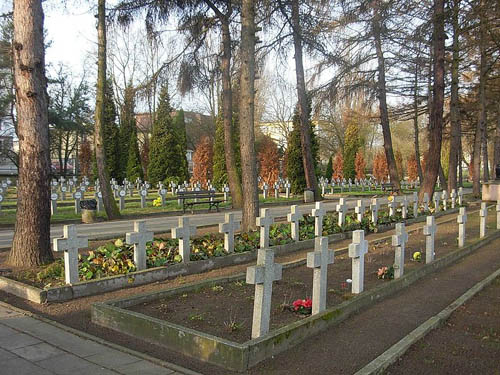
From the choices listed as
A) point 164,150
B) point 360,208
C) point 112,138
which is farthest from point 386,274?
point 112,138

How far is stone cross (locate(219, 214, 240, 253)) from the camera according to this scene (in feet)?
28.1

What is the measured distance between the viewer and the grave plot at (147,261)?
639cm

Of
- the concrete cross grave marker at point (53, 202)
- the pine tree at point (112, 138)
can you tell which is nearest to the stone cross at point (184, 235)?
the concrete cross grave marker at point (53, 202)

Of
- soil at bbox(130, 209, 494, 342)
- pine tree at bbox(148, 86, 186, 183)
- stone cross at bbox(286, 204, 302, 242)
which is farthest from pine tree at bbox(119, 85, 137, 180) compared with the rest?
soil at bbox(130, 209, 494, 342)

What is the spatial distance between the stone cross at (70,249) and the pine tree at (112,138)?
109 ft

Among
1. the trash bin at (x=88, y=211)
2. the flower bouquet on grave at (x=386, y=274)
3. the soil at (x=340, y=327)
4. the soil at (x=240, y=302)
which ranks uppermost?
the trash bin at (x=88, y=211)

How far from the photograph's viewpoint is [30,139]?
7598 millimetres

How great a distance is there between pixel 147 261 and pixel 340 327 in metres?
3.61

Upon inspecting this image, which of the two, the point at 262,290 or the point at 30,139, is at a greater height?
the point at 30,139

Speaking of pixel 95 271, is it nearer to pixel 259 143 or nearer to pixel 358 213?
pixel 358 213

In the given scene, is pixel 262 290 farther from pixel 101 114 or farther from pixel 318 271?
pixel 101 114

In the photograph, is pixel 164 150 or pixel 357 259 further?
pixel 164 150

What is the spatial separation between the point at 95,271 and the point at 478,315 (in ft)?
16.9

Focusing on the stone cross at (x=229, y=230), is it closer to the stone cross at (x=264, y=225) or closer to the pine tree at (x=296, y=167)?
the stone cross at (x=264, y=225)
